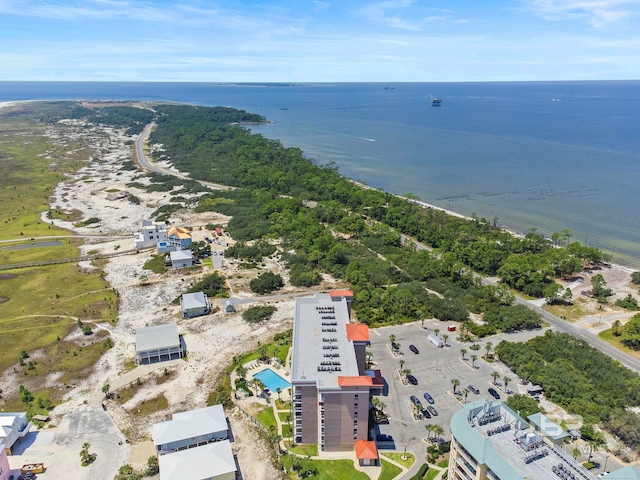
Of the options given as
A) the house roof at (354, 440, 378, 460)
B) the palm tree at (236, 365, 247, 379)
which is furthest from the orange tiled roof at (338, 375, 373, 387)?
the palm tree at (236, 365, 247, 379)

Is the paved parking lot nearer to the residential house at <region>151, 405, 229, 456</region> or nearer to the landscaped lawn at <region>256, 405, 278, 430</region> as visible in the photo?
the landscaped lawn at <region>256, 405, 278, 430</region>

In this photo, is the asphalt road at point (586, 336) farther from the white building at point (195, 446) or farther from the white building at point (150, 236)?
the white building at point (150, 236)

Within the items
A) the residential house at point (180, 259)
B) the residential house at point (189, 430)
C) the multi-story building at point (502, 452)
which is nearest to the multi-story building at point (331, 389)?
the residential house at point (189, 430)

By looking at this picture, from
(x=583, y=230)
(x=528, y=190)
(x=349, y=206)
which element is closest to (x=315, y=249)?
(x=349, y=206)

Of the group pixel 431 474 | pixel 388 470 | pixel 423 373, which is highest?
pixel 423 373

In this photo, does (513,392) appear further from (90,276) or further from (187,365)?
(90,276)

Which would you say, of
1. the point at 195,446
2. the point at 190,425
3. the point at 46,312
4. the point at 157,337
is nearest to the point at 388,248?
the point at 157,337

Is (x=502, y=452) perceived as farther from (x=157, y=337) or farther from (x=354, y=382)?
(x=157, y=337)
